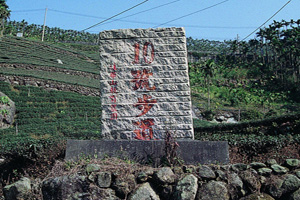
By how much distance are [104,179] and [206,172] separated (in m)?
1.61

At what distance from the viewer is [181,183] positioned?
5.54 meters

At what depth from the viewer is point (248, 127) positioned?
17.7m

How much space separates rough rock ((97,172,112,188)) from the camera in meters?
5.68

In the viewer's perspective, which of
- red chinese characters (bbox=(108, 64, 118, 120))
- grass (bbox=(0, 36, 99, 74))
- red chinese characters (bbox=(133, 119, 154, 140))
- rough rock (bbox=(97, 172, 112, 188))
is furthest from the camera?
grass (bbox=(0, 36, 99, 74))

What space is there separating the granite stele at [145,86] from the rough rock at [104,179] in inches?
65.5

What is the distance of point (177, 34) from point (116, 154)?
2.81 meters

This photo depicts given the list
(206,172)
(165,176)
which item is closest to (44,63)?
(165,176)

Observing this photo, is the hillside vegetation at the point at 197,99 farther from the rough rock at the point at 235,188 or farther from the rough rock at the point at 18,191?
the rough rock at the point at 235,188

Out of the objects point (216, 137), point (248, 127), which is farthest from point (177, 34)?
point (248, 127)

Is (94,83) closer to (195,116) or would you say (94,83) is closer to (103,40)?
(195,116)

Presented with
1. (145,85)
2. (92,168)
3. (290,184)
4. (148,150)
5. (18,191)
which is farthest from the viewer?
(145,85)

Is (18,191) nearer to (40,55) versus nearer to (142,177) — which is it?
(142,177)

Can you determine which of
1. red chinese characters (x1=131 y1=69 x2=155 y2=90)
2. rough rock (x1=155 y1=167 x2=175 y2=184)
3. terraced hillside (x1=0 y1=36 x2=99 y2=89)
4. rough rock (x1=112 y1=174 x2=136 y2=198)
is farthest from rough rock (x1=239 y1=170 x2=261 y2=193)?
terraced hillside (x1=0 y1=36 x2=99 y2=89)

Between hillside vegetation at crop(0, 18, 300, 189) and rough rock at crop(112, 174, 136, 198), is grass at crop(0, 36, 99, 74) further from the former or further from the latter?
rough rock at crop(112, 174, 136, 198)
